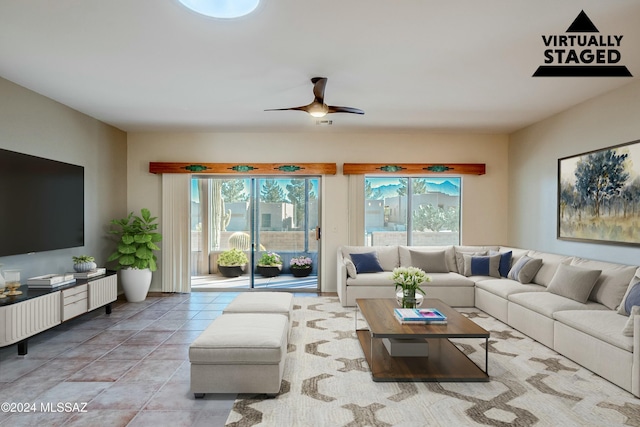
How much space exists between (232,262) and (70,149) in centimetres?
299

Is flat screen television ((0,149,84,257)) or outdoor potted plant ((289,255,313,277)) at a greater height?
flat screen television ((0,149,84,257))

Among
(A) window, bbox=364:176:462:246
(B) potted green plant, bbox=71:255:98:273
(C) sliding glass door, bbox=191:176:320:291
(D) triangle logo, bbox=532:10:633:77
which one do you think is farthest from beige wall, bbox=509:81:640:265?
(B) potted green plant, bbox=71:255:98:273

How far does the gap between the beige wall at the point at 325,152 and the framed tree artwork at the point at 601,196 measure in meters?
1.73

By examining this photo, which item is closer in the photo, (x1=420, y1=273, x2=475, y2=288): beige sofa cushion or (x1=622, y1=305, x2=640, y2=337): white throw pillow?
(x1=622, y1=305, x2=640, y2=337): white throw pillow

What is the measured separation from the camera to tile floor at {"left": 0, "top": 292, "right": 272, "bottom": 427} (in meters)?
2.56

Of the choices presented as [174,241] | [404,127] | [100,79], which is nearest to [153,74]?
[100,79]

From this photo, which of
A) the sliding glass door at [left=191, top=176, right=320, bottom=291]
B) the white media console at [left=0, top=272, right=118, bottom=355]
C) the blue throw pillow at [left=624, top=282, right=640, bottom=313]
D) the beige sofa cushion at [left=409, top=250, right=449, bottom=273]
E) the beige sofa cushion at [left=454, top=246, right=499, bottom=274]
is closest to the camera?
the blue throw pillow at [left=624, top=282, right=640, bottom=313]

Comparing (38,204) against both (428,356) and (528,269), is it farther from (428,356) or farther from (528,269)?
(528,269)

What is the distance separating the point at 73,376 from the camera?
3201 millimetres

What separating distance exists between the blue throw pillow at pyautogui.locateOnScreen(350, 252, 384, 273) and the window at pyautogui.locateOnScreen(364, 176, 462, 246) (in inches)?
34.1

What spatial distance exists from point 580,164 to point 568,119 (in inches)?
26.0

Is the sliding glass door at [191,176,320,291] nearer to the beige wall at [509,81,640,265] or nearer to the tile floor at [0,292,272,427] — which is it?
the tile floor at [0,292,272,427]

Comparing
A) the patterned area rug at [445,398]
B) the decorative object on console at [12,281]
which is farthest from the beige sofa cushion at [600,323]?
the decorative object on console at [12,281]

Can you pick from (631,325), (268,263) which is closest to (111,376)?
(268,263)
